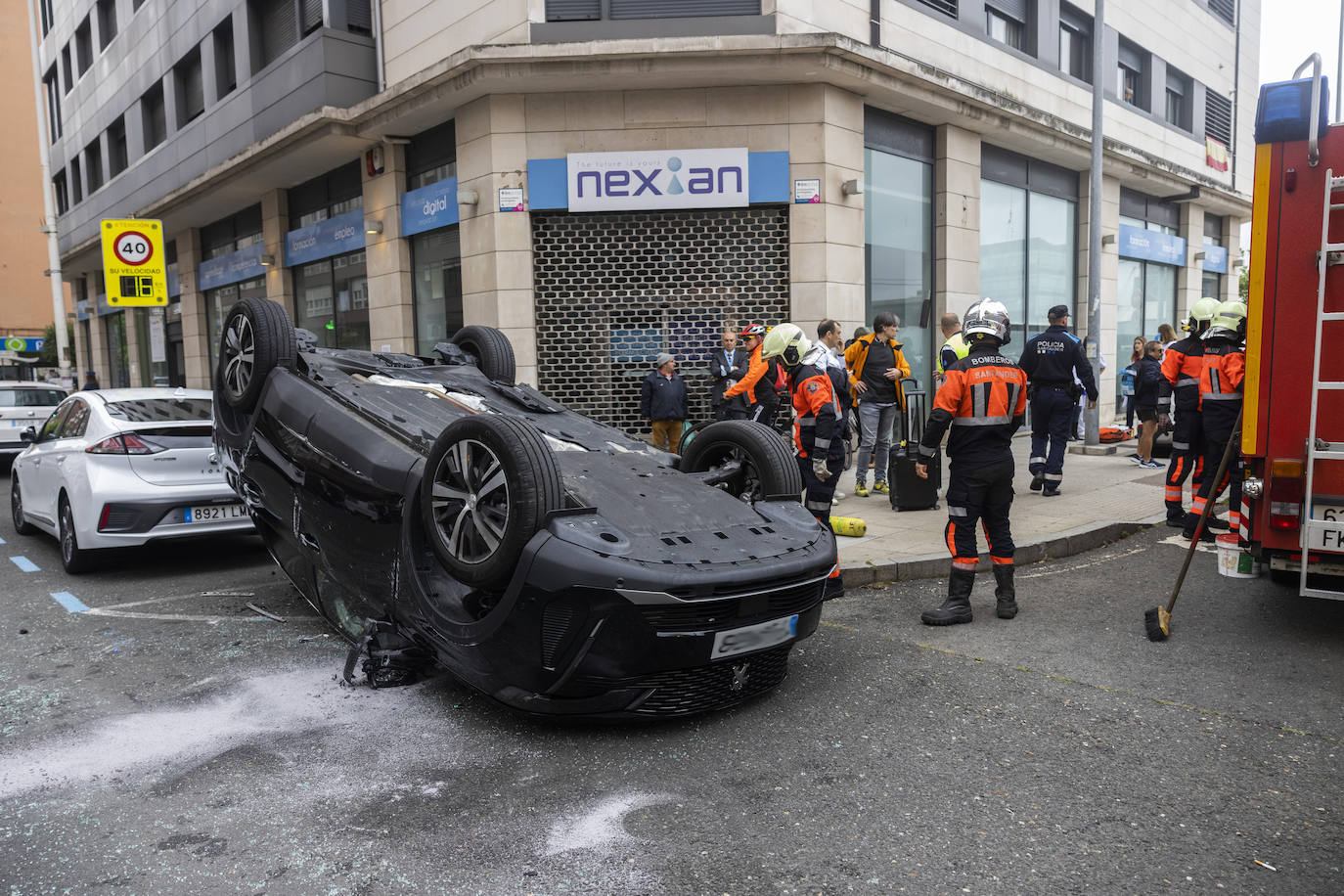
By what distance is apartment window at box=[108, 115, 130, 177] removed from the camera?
2342 cm

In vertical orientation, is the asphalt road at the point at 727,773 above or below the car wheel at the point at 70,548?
below

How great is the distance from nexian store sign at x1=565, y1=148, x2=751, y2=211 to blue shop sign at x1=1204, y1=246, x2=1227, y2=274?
1538 centimetres

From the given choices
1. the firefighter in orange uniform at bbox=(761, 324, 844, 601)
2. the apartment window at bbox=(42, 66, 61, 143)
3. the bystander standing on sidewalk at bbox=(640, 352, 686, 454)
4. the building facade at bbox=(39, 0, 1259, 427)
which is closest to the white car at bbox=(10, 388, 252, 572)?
the firefighter in orange uniform at bbox=(761, 324, 844, 601)

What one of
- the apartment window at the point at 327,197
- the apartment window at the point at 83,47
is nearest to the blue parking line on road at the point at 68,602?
the apartment window at the point at 327,197

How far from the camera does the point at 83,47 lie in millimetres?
25484

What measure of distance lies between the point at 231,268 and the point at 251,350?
1600 cm

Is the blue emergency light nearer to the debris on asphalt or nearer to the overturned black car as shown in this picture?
the overturned black car

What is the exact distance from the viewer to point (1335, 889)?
98.0 inches

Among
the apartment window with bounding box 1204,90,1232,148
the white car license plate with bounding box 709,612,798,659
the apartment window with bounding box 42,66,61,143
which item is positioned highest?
the apartment window with bounding box 42,66,61,143

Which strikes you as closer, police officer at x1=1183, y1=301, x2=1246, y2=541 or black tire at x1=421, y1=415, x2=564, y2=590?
black tire at x1=421, y1=415, x2=564, y2=590

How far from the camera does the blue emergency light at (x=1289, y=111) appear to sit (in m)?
4.36

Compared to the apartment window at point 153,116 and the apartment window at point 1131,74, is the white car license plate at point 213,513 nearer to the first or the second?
the apartment window at point 1131,74

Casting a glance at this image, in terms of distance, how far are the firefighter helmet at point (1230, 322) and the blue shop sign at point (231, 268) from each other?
16.7m

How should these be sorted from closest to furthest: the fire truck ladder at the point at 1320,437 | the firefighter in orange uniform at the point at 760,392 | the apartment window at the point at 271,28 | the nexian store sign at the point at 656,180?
the fire truck ladder at the point at 1320,437
the firefighter in orange uniform at the point at 760,392
the nexian store sign at the point at 656,180
the apartment window at the point at 271,28
